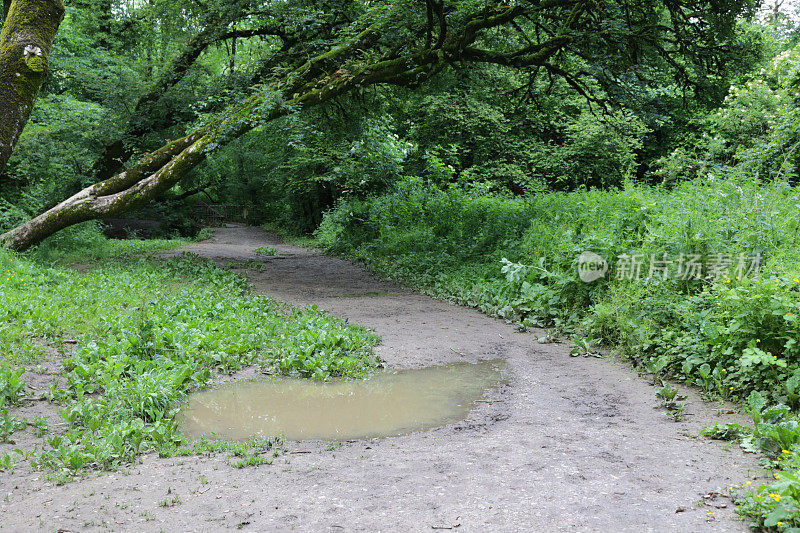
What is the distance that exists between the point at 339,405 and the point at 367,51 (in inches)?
359

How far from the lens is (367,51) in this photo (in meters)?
12.0

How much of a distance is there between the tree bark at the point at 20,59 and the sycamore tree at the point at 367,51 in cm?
2

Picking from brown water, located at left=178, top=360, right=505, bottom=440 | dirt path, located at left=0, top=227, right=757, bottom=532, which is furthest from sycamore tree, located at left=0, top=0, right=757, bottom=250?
dirt path, located at left=0, top=227, right=757, bottom=532

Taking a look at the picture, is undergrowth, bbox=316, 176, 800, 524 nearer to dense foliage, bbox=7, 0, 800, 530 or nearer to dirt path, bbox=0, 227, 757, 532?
dense foliage, bbox=7, 0, 800, 530

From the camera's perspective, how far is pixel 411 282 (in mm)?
11344

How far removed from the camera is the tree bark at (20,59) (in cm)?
891

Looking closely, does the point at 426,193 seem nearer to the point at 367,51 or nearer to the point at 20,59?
the point at 367,51

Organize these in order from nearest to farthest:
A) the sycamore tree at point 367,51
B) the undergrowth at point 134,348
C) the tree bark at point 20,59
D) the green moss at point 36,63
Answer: the undergrowth at point 134,348 < the tree bark at point 20,59 < the green moss at point 36,63 < the sycamore tree at point 367,51

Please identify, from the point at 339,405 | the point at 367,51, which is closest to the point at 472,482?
the point at 339,405

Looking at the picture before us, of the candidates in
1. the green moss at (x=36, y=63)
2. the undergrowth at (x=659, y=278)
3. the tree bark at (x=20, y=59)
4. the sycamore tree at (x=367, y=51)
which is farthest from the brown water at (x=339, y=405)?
the green moss at (x=36, y=63)

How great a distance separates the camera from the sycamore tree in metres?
9.21

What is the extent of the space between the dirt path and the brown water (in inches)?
10.7

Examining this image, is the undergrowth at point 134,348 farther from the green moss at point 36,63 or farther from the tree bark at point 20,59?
the green moss at point 36,63

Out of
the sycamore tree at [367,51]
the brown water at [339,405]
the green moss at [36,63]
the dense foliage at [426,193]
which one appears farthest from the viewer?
the sycamore tree at [367,51]
